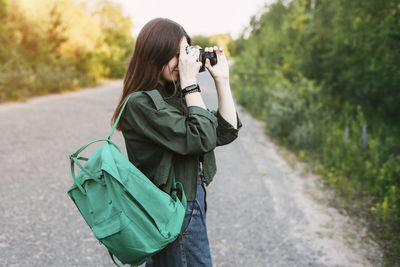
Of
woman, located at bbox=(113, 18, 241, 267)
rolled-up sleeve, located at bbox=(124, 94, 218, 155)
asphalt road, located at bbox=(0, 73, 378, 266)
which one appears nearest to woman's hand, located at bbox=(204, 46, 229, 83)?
woman, located at bbox=(113, 18, 241, 267)

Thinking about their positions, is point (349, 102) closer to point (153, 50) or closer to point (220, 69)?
point (220, 69)

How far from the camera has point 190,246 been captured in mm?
1616

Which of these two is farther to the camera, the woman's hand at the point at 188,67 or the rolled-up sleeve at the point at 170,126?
the woman's hand at the point at 188,67

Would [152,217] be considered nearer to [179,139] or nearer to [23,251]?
[179,139]

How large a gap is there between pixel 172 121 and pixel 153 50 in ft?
1.19

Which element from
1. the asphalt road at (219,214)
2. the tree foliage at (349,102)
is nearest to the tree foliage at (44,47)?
the asphalt road at (219,214)

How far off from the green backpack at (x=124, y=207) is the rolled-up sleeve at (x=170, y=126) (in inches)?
2.6

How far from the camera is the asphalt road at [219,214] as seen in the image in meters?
3.14

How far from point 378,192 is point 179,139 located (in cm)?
380

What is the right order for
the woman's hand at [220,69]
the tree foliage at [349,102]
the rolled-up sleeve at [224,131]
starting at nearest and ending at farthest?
the woman's hand at [220,69] → the rolled-up sleeve at [224,131] → the tree foliage at [349,102]

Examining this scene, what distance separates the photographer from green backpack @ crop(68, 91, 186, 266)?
53.9 inches

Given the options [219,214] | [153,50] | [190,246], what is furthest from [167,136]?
[219,214]

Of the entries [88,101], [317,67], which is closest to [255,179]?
[317,67]

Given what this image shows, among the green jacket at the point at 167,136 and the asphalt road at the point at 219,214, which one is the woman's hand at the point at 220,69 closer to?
the green jacket at the point at 167,136
